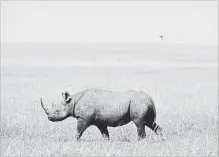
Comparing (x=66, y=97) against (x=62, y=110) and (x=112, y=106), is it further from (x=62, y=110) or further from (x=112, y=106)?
(x=112, y=106)

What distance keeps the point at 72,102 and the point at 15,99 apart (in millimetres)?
8341

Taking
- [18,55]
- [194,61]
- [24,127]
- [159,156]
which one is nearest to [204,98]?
[24,127]

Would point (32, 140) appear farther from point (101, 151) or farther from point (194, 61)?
point (194, 61)

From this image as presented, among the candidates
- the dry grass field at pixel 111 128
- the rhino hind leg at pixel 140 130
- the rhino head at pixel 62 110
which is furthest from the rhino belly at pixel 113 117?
the rhino head at pixel 62 110

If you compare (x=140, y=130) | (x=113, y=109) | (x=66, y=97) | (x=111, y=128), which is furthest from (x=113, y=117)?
(x=111, y=128)

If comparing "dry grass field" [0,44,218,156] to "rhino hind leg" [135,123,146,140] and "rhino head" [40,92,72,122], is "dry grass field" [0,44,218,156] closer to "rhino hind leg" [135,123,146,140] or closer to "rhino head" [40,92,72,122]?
"rhino hind leg" [135,123,146,140]

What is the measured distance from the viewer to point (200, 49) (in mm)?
59156

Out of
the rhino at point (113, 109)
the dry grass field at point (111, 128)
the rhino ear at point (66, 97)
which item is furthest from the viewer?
the rhino ear at point (66, 97)

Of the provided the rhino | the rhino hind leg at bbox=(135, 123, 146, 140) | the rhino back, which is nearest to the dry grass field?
the rhino hind leg at bbox=(135, 123, 146, 140)

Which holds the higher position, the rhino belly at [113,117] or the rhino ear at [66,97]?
the rhino ear at [66,97]

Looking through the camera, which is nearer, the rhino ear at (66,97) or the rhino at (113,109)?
the rhino at (113,109)

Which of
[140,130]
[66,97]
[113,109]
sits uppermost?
[66,97]

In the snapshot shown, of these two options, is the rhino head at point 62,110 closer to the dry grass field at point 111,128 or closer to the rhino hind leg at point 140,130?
the dry grass field at point 111,128

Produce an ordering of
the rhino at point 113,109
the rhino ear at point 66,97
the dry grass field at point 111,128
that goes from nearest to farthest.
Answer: the dry grass field at point 111,128 < the rhino at point 113,109 < the rhino ear at point 66,97
